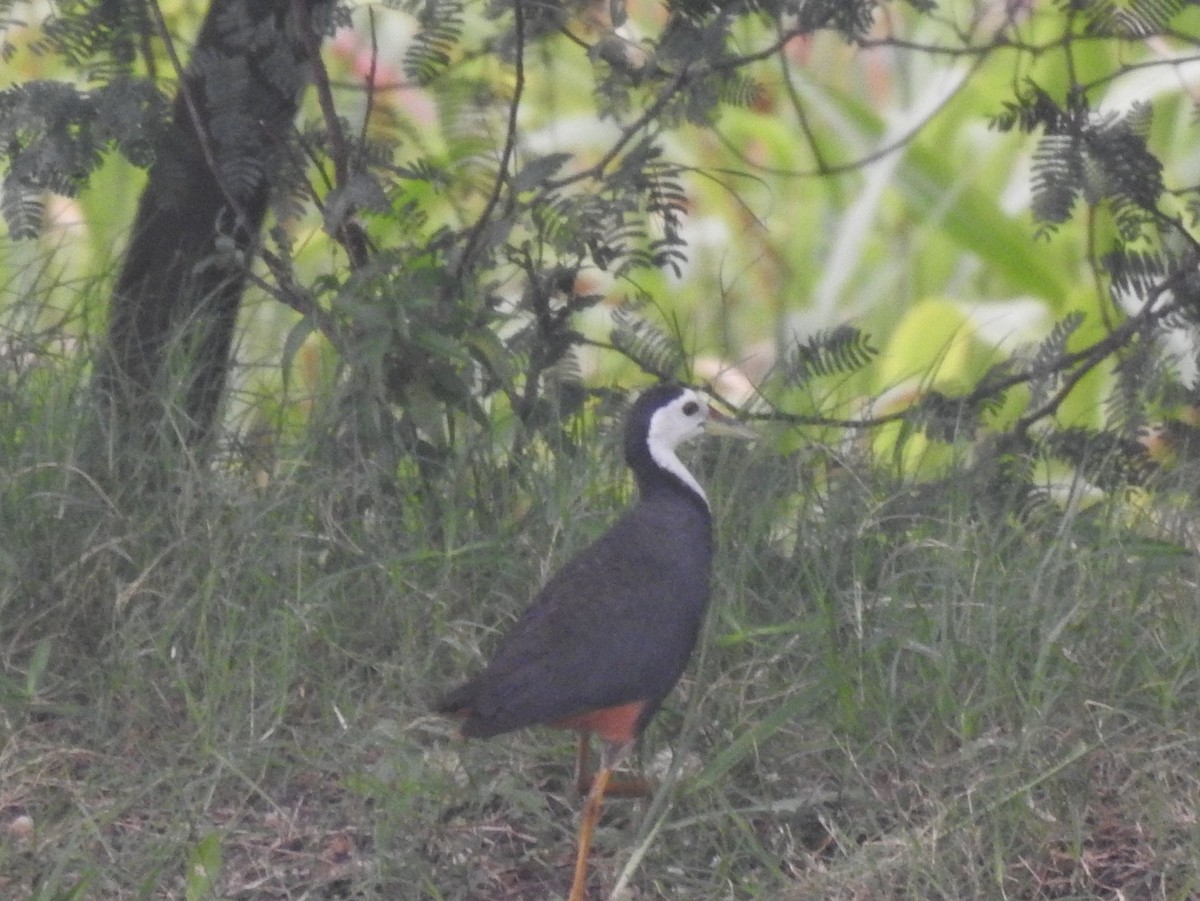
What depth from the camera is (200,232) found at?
4945 millimetres

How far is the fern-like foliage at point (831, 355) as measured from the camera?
4602 mm

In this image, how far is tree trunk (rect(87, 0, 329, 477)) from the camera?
14.9ft

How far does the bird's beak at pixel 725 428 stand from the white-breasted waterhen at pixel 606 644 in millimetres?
386

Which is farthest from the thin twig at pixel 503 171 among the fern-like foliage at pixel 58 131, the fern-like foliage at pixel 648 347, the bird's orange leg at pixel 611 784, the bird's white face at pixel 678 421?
the bird's orange leg at pixel 611 784

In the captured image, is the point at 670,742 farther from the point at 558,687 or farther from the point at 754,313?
the point at 754,313

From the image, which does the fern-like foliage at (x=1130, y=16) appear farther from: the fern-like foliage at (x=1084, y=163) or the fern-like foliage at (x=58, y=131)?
the fern-like foliage at (x=58, y=131)

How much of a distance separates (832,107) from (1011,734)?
383 cm

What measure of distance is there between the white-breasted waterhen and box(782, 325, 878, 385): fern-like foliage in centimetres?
67

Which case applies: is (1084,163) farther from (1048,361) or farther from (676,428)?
(676,428)

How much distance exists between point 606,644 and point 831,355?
1196 millimetres

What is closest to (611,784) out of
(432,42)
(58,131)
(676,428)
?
(676,428)

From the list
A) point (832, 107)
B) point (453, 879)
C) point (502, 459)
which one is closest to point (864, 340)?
point (502, 459)

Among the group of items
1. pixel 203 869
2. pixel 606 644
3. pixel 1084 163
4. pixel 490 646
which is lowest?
pixel 203 869

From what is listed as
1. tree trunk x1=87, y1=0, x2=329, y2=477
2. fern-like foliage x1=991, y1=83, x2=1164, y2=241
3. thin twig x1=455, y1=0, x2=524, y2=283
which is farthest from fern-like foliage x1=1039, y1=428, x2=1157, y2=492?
tree trunk x1=87, y1=0, x2=329, y2=477
